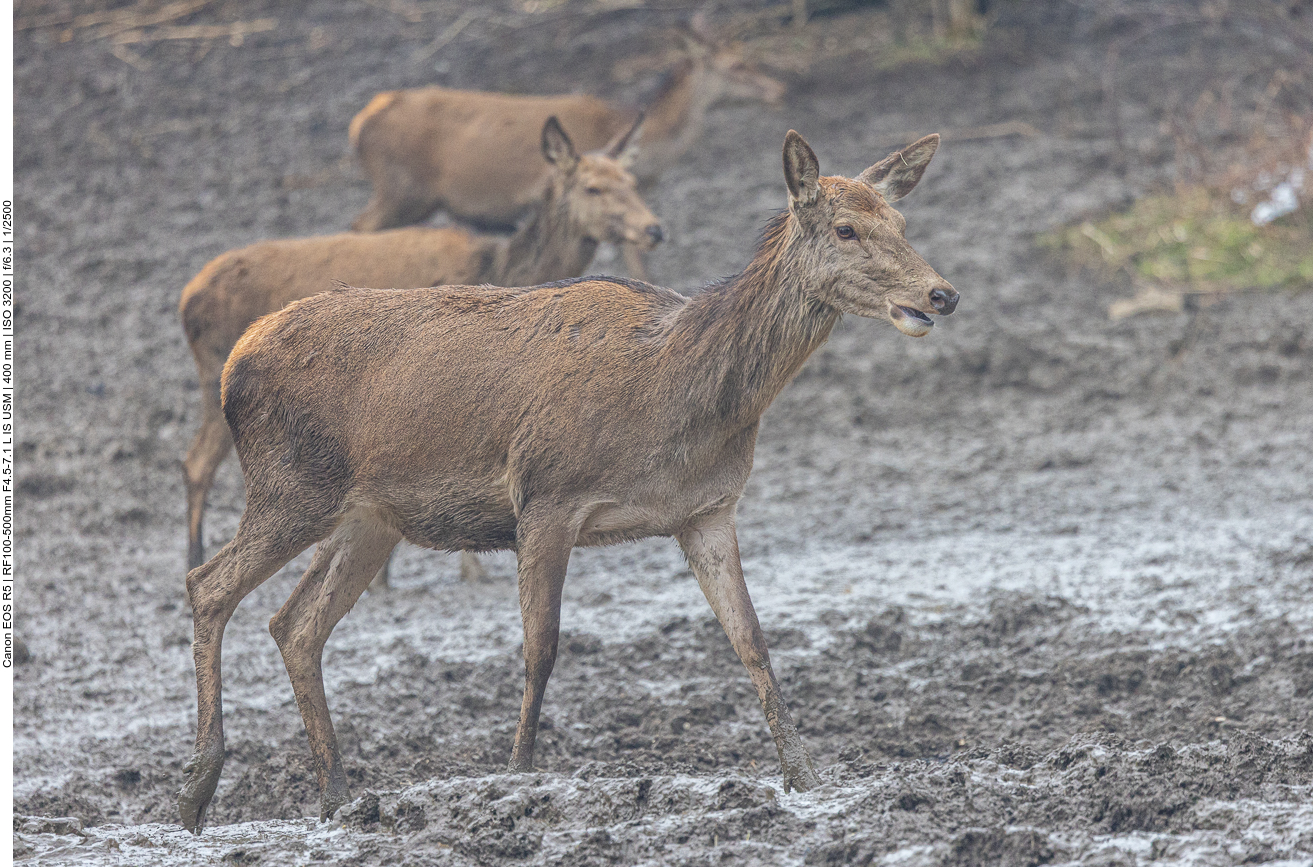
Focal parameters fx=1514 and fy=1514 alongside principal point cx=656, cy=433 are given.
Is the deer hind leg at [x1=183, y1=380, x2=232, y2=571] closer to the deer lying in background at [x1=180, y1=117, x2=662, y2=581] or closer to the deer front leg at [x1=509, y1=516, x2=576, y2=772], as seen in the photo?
the deer lying in background at [x1=180, y1=117, x2=662, y2=581]

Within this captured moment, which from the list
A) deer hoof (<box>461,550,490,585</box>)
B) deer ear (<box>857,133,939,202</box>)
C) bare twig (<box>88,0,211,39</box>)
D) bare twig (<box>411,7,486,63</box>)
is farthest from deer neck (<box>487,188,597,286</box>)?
bare twig (<box>88,0,211,39</box>)

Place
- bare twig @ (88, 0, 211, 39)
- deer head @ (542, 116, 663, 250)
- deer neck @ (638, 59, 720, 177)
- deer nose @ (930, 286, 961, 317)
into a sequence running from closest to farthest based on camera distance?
deer nose @ (930, 286, 961, 317) → deer head @ (542, 116, 663, 250) → deer neck @ (638, 59, 720, 177) → bare twig @ (88, 0, 211, 39)

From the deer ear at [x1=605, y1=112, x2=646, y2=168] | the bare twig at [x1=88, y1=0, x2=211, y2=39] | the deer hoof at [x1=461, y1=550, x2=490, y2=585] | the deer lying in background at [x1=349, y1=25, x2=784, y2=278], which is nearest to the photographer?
the deer hoof at [x1=461, y1=550, x2=490, y2=585]

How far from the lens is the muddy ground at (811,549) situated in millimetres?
4293

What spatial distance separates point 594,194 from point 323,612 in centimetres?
381

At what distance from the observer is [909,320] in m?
4.64

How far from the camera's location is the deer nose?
4.58 metres

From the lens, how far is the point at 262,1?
1598 centimetres

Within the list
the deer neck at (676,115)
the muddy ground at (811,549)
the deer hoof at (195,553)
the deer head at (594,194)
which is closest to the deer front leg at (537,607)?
the muddy ground at (811,549)

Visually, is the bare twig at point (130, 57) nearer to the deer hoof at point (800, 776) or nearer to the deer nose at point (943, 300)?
the deer nose at point (943, 300)

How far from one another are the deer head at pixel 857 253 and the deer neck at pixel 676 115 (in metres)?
7.13

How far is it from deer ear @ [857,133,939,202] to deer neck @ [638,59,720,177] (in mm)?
6808

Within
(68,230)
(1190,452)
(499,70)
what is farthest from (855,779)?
(499,70)

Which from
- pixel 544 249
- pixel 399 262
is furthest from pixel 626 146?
pixel 399 262
